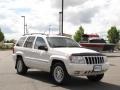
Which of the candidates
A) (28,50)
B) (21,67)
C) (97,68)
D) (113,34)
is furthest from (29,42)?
(113,34)

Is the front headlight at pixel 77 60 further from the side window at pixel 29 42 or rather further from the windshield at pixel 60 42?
the side window at pixel 29 42

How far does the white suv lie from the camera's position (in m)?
12.2

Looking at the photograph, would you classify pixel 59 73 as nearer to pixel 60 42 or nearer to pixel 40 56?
pixel 40 56

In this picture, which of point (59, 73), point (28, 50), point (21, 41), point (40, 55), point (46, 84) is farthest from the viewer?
point (21, 41)

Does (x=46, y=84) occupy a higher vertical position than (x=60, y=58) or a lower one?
lower

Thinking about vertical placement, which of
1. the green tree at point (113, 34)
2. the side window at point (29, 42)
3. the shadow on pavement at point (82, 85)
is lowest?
the shadow on pavement at point (82, 85)

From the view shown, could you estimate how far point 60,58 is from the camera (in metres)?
12.6

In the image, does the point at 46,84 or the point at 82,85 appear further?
the point at 46,84

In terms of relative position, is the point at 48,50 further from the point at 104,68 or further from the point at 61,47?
the point at 104,68

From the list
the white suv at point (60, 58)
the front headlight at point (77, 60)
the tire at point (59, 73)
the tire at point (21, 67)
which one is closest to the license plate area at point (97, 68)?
the white suv at point (60, 58)

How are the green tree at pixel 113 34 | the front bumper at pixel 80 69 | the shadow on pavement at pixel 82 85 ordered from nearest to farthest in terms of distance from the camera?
the shadow on pavement at pixel 82 85 → the front bumper at pixel 80 69 → the green tree at pixel 113 34

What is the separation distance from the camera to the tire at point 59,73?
12484mm

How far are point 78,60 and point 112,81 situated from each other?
221cm

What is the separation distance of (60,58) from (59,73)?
1.90 ft
